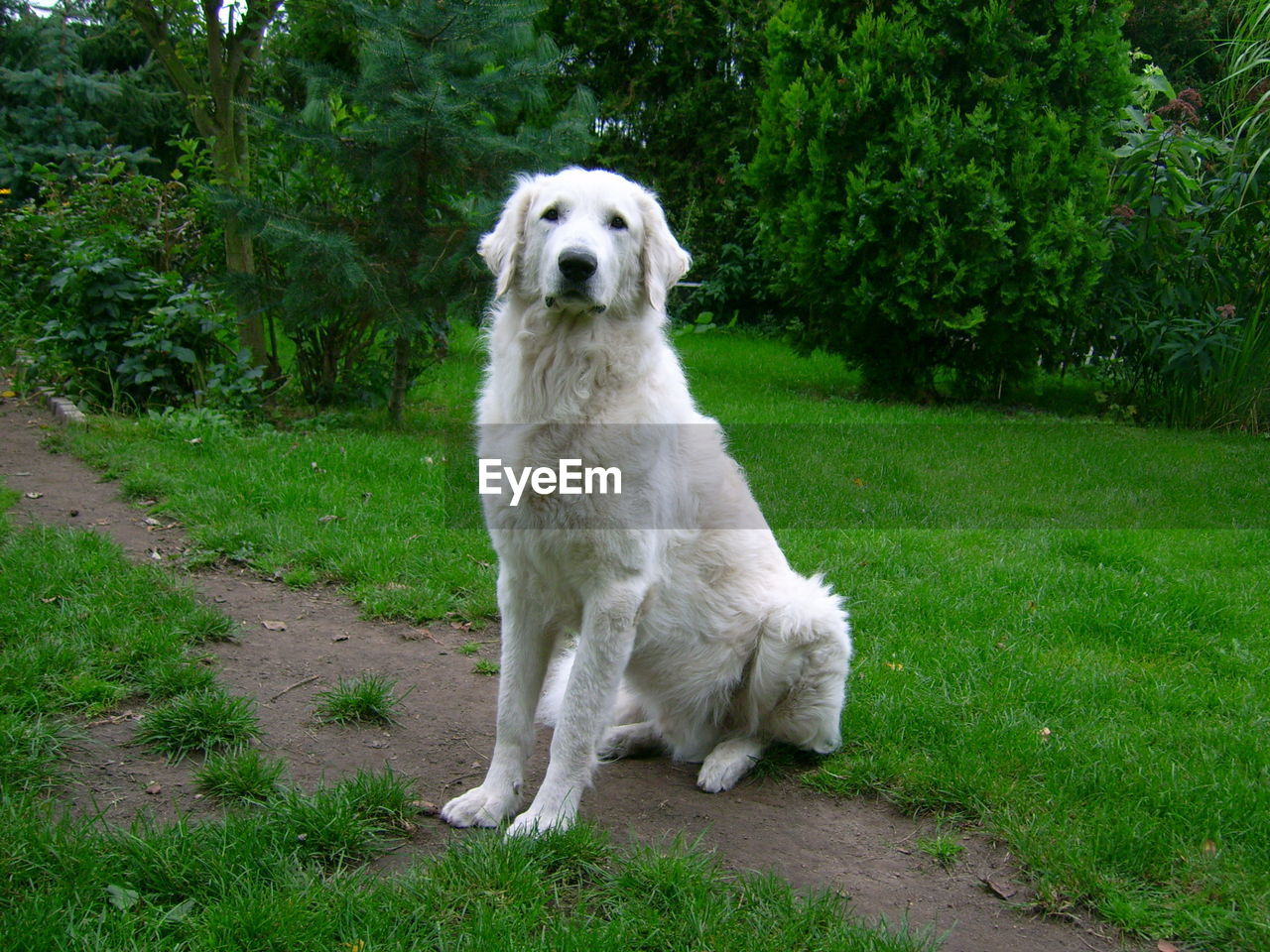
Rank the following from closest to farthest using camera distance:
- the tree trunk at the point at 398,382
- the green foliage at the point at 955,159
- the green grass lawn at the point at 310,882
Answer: the green grass lawn at the point at 310,882, the tree trunk at the point at 398,382, the green foliage at the point at 955,159

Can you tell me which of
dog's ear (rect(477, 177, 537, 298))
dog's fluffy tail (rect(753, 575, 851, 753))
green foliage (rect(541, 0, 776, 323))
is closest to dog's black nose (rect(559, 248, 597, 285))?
dog's ear (rect(477, 177, 537, 298))

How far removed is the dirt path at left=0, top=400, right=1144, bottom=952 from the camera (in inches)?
86.7

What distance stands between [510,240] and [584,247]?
1.09 ft

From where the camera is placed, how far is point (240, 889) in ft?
6.49

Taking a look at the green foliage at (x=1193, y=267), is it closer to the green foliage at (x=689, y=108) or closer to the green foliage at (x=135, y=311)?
the green foliage at (x=689, y=108)

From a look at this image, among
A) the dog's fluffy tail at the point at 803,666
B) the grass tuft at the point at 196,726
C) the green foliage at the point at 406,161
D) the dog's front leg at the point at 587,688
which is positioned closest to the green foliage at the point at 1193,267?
the green foliage at the point at 406,161

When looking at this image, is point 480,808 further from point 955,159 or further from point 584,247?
point 955,159

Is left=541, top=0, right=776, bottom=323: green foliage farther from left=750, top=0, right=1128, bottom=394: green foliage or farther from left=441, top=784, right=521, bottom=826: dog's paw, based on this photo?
left=441, top=784, right=521, bottom=826: dog's paw

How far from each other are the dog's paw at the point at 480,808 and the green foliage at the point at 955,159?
6382 millimetres

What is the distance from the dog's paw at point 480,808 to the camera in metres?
2.42

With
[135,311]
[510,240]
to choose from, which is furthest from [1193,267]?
[135,311]

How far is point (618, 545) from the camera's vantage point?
239cm

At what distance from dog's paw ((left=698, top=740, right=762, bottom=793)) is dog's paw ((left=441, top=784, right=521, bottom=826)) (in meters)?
0.57

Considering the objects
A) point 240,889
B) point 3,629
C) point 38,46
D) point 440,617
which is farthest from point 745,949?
point 38,46
